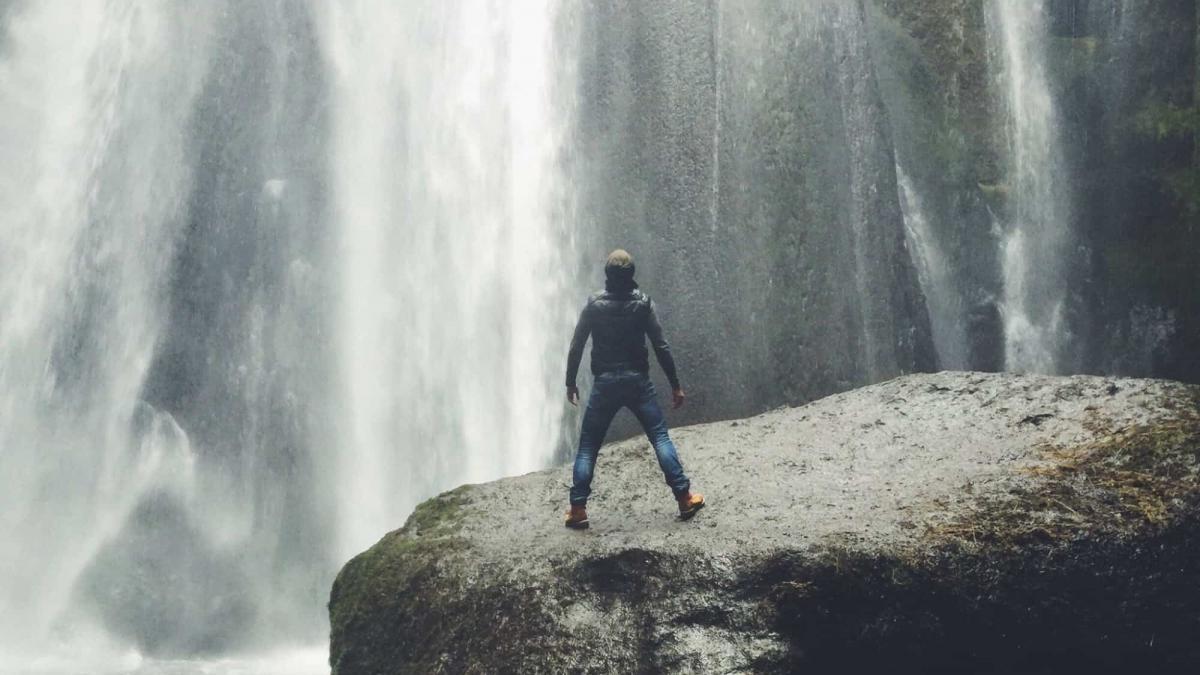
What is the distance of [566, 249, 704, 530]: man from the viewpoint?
7008 millimetres

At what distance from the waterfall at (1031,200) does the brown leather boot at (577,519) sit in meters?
7.35

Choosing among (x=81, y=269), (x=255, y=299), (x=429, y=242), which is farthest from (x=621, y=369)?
(x=81, y=269)

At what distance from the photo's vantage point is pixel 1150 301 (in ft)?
42.2

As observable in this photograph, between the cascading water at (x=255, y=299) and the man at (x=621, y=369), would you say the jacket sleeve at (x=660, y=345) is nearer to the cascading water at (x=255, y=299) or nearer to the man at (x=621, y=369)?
the man at (x=621, y=369)

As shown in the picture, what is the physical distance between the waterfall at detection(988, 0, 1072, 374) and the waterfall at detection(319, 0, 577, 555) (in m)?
5.14

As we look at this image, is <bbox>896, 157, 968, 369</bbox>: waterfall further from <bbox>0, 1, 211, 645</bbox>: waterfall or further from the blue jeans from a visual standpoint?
<bbox>0, 1, 211, 645</bbox>: waterfall

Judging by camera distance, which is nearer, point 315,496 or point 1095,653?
point 1095,653

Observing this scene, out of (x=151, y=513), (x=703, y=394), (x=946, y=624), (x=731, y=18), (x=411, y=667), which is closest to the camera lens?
(x=946, y=624)

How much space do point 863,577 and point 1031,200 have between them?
8519 mm

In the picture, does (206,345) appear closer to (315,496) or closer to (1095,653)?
(315,496)

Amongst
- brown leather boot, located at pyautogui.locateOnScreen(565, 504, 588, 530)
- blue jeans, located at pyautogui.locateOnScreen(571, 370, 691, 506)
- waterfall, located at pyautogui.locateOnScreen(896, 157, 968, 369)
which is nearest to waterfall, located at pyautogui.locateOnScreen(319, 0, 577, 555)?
waterfall, located at pyautogui.locateOnScreen(896, 157, 968, 369)

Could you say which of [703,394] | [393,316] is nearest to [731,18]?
[703,394]

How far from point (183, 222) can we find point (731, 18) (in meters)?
7.86

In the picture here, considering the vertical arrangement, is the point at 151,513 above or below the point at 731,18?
below
